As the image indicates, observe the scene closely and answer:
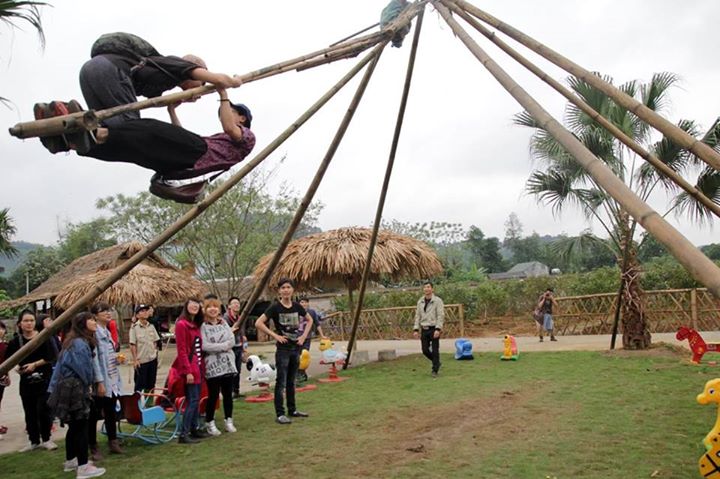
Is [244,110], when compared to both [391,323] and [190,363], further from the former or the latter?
[391,323]

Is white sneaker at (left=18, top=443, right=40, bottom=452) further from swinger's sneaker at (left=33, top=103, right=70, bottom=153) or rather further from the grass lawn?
swinger's sneaker at (left=33, top=103, right=70, bottom=153)

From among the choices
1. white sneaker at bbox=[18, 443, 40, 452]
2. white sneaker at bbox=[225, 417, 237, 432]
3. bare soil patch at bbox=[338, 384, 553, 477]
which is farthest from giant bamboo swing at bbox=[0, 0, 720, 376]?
white sneaker at bbox=[18, 443, 40, 452]

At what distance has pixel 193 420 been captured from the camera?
236 inches

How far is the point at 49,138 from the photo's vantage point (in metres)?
2.97

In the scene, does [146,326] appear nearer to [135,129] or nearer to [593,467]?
[135,129]

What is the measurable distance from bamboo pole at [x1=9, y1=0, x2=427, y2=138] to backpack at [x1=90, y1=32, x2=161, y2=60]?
270 mm

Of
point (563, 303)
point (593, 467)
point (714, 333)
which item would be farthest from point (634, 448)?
point (563, 303)

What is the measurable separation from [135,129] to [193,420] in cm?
368

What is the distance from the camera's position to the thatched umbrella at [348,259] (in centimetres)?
1183

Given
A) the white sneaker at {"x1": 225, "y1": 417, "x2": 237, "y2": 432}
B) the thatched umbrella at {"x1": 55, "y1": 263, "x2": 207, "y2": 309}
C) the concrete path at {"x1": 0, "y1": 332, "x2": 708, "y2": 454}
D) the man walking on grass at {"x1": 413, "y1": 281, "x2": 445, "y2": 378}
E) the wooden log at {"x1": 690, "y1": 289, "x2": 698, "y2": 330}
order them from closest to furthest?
1. the white sneaker at {"x1": 225, "y1": 417, "x2": 237, "y2": 432}
2. the concrete path at {"x1": 0, "y1": 332, "x2": 708, "y2": 454}
3. the man walking on grass at {"x1": 413, "y1": 281, "x2": 445, "y2": 378}
4. the wooden log at {"x1": 690, "y1": 289, "x2": 698, "y2": 330}
5. the thatched umbrella at {"x1": 55, "y1": 263, "x2": 207, "y2": 309}

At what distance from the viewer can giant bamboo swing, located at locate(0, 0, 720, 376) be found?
2869mm

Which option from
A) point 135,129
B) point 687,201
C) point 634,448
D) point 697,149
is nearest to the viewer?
point 135,129

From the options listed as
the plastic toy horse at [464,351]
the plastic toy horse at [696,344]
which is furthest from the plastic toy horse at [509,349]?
the plastic toy horse at [696,344]

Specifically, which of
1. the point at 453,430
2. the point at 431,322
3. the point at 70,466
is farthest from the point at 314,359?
the point at 70,466
